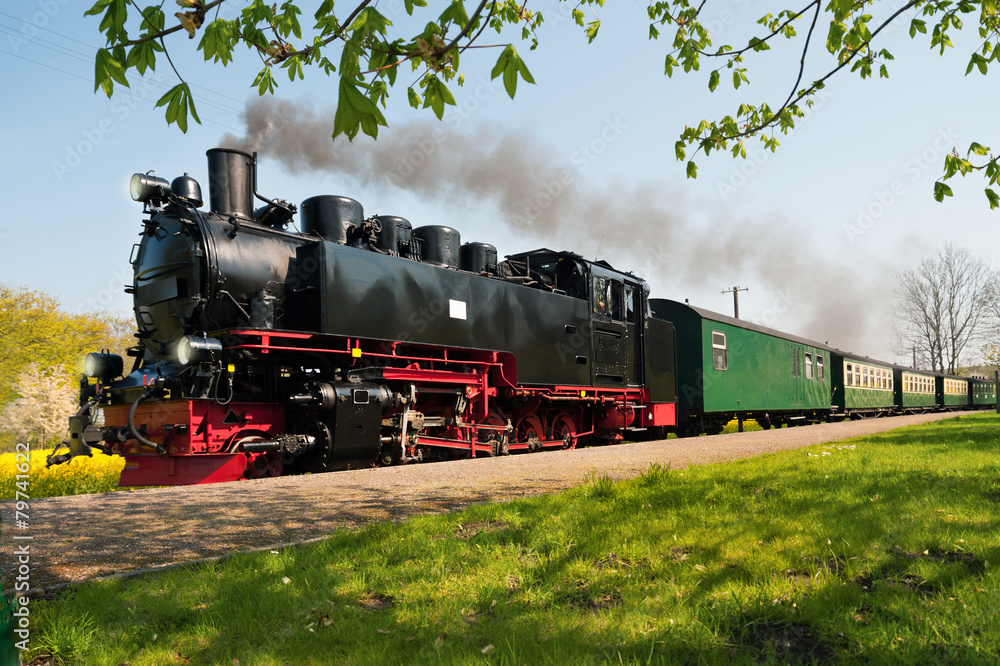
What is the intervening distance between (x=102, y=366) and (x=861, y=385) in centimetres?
2691

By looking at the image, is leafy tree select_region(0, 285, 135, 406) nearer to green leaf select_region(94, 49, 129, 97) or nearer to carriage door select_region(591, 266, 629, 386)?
carriage door select_region(591, 266, 629, 386)

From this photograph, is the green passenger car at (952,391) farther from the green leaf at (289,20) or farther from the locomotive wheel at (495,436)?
the green leaf at (289,20)

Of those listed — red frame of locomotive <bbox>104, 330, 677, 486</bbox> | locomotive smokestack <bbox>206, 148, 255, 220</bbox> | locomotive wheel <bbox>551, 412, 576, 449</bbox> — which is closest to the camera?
red frame of locomotive <bbox>104, 330, 677, 486</bbox>

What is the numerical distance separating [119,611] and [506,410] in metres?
8.90

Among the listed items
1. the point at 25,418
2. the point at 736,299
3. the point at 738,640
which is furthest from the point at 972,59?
the point at 736,299

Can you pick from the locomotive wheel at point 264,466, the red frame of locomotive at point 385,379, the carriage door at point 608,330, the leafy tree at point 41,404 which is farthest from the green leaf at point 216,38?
the leafy tree at point 41,404

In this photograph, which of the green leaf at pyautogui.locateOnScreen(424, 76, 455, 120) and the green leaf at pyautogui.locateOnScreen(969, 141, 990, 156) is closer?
the green leaf at pyautogui.locateOnScreen(424, 76, 455, 120)

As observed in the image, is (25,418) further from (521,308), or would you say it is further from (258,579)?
(258,579)

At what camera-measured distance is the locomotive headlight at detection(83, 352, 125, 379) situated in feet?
27.9

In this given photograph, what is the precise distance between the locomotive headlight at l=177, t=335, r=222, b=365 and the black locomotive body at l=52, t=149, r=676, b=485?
2 centimetres

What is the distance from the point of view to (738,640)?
221 cm

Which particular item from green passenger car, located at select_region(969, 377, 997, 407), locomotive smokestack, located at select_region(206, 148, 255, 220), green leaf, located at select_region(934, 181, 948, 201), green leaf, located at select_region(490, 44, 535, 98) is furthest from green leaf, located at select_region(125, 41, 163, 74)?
green passenger car, located at select_region(969, 377, 997, 407)

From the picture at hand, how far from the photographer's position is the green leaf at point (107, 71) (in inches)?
87.9

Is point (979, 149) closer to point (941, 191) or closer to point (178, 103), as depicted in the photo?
point (941, 191)
